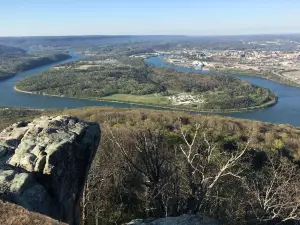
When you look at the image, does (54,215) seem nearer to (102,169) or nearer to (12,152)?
(12,152)

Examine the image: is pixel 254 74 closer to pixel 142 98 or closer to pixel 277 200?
pixel 142 98

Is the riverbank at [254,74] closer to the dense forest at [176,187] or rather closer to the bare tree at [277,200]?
the dense forest at [176,187]

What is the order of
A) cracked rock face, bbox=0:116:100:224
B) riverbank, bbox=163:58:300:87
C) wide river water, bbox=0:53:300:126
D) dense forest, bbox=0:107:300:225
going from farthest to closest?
riverbank, bbox=163:58:300:87 → wide river water, bbox=0:53:300:126 → dense forest, bbox=0:107:300:225 → cracked rock face, bbox=0:116:100:224

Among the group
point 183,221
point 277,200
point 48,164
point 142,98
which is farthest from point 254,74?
point 48,164

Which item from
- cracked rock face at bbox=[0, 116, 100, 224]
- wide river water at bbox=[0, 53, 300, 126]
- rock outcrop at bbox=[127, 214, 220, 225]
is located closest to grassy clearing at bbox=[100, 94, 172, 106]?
wide river water at bbox=[0, 53, 300, 126]

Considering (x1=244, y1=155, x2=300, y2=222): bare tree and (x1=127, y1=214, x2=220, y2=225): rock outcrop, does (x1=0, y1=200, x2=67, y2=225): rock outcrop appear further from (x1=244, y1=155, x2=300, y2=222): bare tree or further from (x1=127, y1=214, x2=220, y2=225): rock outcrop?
(x1=244, y1=155, x2=300, y2=222): bare tree

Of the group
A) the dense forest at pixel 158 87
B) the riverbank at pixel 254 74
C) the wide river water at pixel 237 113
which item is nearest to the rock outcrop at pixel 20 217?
the wide river water at pixel 237 113
